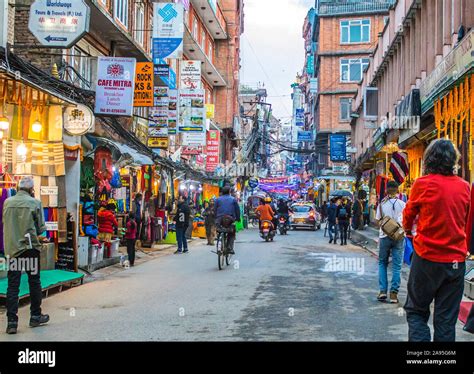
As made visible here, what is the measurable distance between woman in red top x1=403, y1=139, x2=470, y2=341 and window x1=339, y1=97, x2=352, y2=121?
53740mm

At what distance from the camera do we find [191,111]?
28.8 m

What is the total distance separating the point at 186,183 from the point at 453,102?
2264cm

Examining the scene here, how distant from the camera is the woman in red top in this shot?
541 centimetres

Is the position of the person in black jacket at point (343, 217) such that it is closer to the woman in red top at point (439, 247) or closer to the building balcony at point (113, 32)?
the building balcony at point (113, 32)

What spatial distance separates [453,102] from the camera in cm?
1402

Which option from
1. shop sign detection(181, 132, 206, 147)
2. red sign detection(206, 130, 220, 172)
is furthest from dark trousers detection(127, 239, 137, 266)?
red sign detection(206, 130, 220, 172)

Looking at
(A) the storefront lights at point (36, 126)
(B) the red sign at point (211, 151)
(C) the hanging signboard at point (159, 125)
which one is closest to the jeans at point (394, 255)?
(A) the storefront lights at point (36, 126)

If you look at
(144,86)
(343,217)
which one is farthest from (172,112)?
(343,217)

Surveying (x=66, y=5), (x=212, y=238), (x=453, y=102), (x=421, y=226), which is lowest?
(x=212, y=238)

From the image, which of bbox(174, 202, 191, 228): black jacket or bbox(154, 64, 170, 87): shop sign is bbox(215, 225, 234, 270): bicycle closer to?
bbox(174, 202, 191, 228): black jacket

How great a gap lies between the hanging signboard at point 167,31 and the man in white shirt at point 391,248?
13.5 metres
